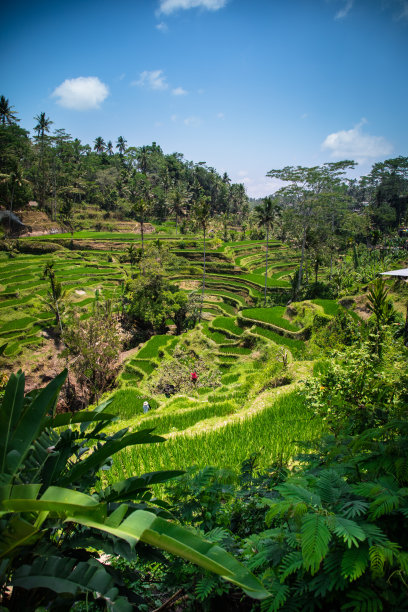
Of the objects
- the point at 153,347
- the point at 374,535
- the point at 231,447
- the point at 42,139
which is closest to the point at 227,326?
the point at 153,347

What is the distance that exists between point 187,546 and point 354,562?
582 millimetres

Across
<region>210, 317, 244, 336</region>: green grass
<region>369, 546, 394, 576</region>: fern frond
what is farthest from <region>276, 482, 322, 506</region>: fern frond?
<region>210, 317, 244, 336</region>: green grass

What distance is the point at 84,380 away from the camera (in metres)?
15.1

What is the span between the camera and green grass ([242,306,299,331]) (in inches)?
765

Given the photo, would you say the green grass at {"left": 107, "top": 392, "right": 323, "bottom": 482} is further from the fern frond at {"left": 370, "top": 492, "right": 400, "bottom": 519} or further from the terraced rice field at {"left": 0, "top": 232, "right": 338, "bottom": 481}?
the fern frond at {"left": 370, "top": 492, "right": 400, "bottom": 519}

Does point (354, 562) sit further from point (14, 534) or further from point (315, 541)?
point (14, 534)

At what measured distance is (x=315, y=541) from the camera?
108 cm

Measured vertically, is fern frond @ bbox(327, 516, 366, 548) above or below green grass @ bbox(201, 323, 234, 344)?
above

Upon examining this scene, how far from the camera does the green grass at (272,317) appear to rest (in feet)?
63.8

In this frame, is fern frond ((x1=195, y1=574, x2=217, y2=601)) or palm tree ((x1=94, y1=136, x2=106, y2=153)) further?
palm tree ((x1=94, y1=136, x2=106, y2=153))

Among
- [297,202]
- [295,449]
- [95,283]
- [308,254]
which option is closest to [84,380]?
[295,449]

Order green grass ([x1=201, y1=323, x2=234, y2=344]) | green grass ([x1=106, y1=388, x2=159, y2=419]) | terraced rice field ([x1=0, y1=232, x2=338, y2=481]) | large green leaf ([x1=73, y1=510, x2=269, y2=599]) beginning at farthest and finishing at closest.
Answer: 1. green grass ([x1=201, y1=323, x2=234, y2=344])
2. green grass ([x1=106, y1=388, x2=159, y2=419])
3. terraced rice field ([x1=0, y1=232, x2=338, y2=481])
4. large green leaf ([x1=73, y1=510, x2=269, y2=599])

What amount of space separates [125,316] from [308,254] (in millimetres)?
22211

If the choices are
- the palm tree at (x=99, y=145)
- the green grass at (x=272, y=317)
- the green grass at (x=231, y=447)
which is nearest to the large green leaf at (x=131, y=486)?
the green grass at (x=231, y=447)
